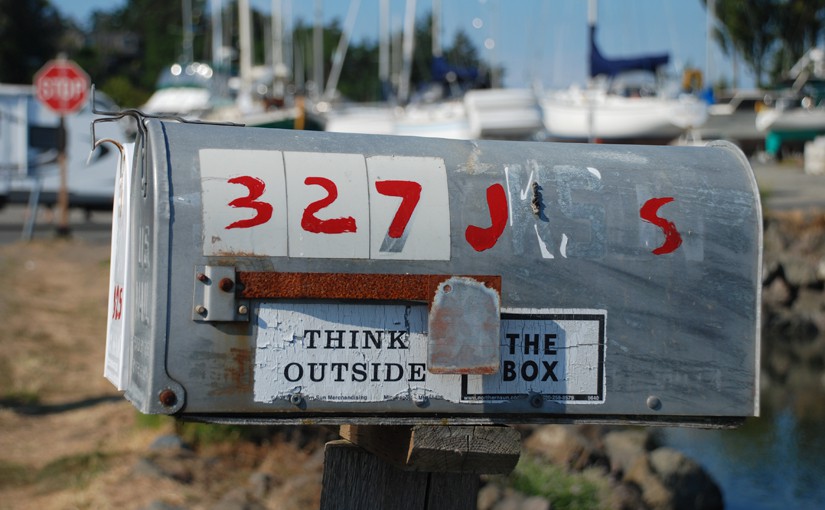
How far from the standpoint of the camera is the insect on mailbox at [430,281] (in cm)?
242

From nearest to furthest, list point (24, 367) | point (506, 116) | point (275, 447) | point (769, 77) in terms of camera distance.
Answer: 1. point (275, 447)
2. point (24, 367)
3. point (506, 116)
4. point (769, 77)

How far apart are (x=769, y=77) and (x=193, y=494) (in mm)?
52434

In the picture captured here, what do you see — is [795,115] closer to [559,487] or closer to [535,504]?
[559,487]

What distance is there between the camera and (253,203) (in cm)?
245

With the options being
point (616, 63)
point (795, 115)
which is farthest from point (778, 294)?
point (795, 115)

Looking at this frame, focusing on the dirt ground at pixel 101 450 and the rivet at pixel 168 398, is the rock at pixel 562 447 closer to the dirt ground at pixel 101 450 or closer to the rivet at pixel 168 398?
the dirt ground at pixel 101 450

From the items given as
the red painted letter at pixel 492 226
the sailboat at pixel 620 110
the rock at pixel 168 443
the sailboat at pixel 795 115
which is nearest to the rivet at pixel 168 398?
the red painted letter at pixel 492 226

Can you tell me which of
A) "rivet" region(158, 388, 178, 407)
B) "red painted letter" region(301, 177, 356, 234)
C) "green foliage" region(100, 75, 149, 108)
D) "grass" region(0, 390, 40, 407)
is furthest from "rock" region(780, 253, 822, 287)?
"green foliage" region(100, 75, 149, 108)

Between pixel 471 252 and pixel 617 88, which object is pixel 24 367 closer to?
pixel 471 252

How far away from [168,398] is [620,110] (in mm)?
27868

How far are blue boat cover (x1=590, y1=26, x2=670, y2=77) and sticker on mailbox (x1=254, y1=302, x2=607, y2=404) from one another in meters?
26.4

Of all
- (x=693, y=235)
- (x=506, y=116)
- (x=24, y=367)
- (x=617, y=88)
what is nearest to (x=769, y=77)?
(x=617, y=88)

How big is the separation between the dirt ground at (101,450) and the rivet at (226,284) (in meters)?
3.27

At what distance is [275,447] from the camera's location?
271 inches
